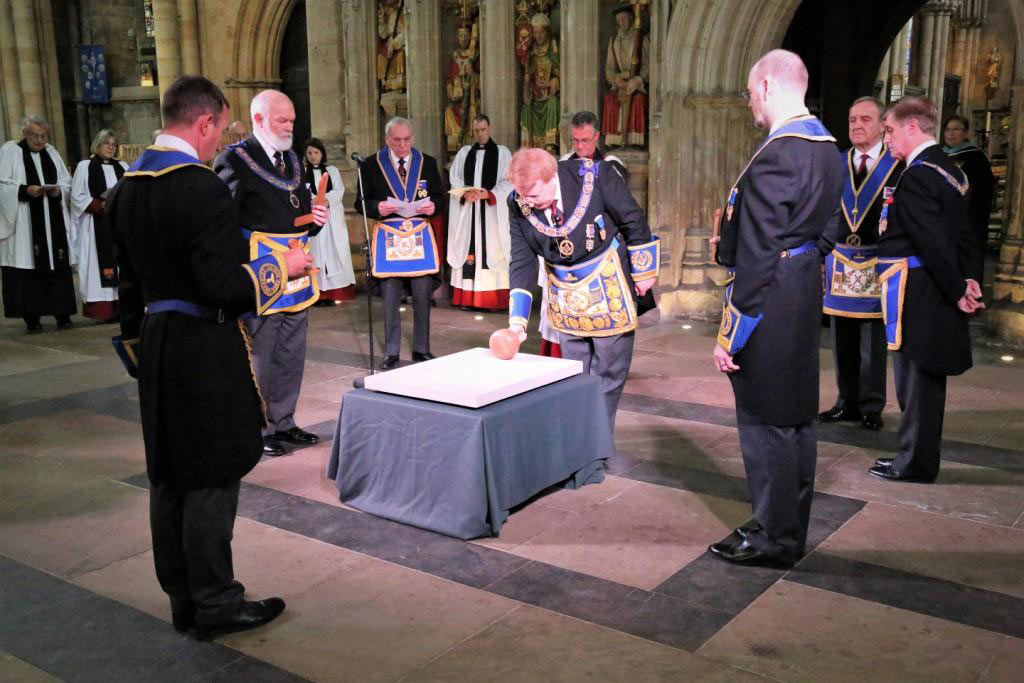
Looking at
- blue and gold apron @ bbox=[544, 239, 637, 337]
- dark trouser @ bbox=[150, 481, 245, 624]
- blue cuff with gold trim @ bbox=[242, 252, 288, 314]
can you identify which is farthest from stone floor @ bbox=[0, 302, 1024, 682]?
blue cuff with gold trim @ bbox=[242, 252, 288, 314]

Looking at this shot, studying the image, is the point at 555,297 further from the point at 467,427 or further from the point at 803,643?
the point at 803,643

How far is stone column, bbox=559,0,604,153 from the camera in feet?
29.7

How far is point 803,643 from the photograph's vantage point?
9.62ft

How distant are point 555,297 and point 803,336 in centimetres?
142

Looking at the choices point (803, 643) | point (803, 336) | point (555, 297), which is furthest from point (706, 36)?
point (803, 643)

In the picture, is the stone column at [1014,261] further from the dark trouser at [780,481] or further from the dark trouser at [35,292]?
the dark trouser at [35,292]

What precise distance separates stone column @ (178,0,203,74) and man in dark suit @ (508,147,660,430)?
10202mm

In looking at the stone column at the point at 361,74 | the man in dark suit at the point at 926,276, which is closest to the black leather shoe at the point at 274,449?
the man in dark suit at the point at 926,276

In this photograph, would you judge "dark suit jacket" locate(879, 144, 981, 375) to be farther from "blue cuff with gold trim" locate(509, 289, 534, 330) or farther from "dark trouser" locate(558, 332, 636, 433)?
"blue cuff with gold trim" locate(509, 289, 534, 330)

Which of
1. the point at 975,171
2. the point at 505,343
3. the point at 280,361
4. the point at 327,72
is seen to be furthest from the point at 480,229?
the point at 505,343

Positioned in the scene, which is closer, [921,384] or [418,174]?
[921,384]

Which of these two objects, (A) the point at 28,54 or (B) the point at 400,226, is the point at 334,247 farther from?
(A) the point at 28,54

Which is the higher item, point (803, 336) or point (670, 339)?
point (803, 336)

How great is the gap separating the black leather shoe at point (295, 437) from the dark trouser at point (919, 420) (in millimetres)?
2876
